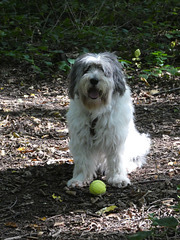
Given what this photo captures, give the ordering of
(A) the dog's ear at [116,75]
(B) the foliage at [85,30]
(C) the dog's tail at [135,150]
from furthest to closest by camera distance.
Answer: (B) the foliage at [85,30] → (C) the dog's tail at [135,150] → (A) the dog's ear at [116,75]

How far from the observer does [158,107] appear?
688 centimetres

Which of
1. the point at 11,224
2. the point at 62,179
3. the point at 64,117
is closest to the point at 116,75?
the point at 62,179

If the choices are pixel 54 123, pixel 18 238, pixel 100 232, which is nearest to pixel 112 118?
pixel 100 232

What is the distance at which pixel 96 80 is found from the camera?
3.87m

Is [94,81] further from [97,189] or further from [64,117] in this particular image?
[64,117]

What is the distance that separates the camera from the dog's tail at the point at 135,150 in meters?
4.60

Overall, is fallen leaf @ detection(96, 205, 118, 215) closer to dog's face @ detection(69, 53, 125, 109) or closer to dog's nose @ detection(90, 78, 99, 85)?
dog's face @ detection(69, 53, 125, 109)

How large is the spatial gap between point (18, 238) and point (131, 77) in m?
5.30

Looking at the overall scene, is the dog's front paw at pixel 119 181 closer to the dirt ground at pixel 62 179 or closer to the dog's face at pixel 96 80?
the dirt ground at pixel 62 179

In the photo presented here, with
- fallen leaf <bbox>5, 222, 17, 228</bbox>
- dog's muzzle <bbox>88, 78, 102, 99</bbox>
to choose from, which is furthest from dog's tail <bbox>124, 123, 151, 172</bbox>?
fallen leaf <bbox>5, 222, 17, 228</bbox>

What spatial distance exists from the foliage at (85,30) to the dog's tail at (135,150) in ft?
11.4

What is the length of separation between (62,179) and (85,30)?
5490 millimetres

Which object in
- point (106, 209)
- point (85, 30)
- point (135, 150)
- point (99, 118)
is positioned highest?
point (85, 30)

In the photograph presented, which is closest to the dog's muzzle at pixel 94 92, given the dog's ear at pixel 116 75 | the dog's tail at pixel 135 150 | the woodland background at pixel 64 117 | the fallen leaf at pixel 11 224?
the dog's ear at pixel 116 75
